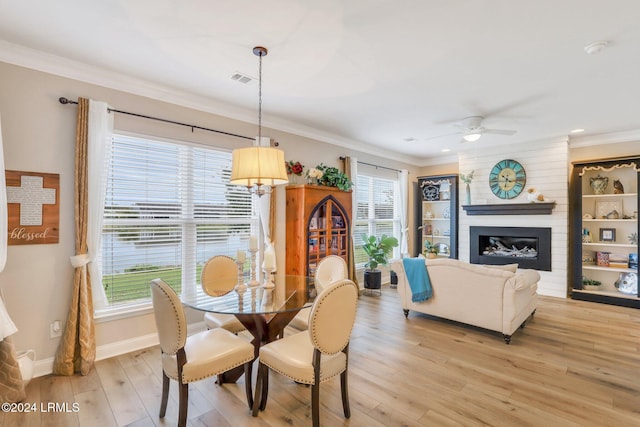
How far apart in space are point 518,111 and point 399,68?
215 centimetres

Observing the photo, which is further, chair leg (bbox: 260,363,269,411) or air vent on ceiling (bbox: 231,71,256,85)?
air vent on ceiling (bbox: 231,71,256,85)

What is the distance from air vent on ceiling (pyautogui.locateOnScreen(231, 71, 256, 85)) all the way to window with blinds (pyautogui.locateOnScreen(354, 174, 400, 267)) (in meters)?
3.02

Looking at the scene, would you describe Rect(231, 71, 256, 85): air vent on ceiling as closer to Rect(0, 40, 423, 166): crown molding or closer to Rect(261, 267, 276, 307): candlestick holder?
Rect(0, 40, 423, 166): crown molding

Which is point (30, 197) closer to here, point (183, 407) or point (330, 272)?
point (183, 407)

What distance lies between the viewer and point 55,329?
274 cm

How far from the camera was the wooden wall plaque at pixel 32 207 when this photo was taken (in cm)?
255

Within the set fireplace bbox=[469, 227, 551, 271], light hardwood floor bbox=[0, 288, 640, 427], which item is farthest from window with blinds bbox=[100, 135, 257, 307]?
fireplace bbox=[469, 227, 551, 271]

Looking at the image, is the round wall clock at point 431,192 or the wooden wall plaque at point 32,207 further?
the round wall clock at point 431,192

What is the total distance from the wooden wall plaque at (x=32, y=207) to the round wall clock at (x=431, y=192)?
6350 millimetres

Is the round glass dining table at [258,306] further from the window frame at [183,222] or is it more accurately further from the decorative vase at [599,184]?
the decorative vase at [599,184]

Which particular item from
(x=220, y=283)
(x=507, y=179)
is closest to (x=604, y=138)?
(x=507, y=179)

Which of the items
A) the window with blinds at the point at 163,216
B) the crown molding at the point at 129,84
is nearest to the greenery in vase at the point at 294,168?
the crown molding at the point at 129,84

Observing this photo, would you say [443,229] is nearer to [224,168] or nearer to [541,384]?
[541,384]

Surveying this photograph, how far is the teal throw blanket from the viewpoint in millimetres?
3945
